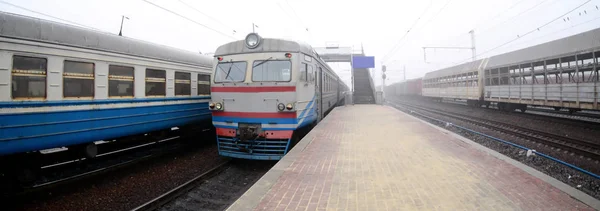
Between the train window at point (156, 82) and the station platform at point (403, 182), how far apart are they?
13.8 feet

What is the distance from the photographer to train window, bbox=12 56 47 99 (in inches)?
172

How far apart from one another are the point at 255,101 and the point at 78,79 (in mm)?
3589

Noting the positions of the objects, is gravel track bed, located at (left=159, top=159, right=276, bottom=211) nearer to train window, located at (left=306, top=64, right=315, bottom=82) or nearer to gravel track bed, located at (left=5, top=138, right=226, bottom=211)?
gravel track bed, located at (left=5, top=138, right=226, bottom=211)

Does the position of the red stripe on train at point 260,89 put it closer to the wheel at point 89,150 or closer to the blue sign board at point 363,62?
the wheel at point 89,150

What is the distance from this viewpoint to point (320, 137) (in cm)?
736

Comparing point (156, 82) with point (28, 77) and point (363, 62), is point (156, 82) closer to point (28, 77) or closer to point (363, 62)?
point (28, 77)

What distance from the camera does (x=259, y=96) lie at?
6.46m

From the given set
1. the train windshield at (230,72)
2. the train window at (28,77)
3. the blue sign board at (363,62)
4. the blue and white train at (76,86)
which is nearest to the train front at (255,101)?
the train windshield at (230,72)

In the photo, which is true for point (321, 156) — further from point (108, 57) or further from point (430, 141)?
point (108, 57)

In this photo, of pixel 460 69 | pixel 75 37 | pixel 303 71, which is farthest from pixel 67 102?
pixel 460 69

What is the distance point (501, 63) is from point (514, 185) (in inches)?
588

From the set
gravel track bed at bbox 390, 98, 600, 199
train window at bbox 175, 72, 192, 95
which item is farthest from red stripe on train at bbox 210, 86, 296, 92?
gravel track bed at bbox 390, 98, 600, 199

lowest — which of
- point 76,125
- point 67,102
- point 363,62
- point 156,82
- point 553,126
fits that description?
point 553,126

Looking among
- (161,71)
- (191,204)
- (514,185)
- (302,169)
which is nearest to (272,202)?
(302,169)
